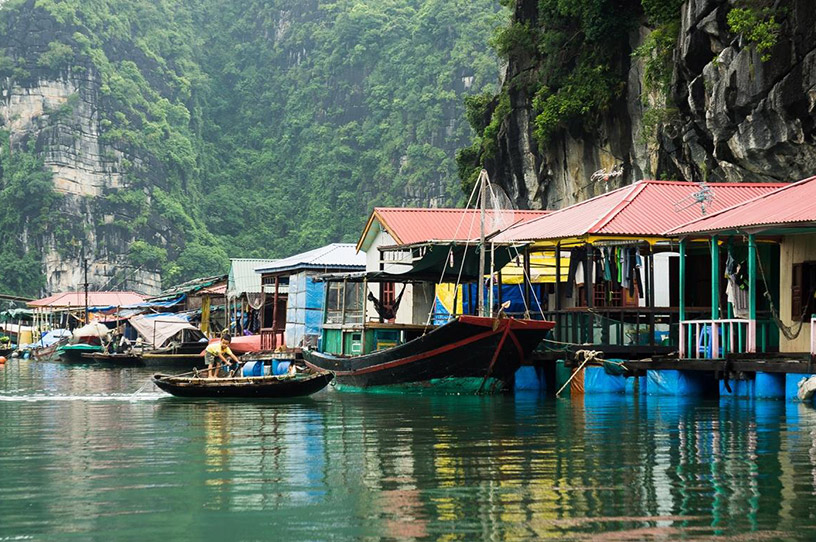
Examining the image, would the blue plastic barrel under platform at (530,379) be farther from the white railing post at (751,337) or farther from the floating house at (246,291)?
the floating house at (246,291)

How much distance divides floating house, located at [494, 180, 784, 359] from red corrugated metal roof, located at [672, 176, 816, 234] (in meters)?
1.34

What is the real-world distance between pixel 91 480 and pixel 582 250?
55.2 feet

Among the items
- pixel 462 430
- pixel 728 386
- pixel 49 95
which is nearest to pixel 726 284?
pixel 728 386

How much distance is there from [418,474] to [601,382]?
12008mm

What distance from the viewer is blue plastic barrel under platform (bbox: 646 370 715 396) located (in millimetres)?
21106

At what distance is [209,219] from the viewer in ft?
413

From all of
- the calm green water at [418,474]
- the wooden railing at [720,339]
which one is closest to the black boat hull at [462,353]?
the wooden railing at [720,339]

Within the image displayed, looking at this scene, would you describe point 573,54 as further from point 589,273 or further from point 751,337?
point 751,337

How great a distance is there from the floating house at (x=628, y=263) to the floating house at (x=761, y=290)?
977 millimetres

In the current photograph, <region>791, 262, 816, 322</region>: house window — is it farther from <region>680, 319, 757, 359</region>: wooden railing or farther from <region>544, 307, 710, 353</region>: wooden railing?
<region>544, 307, 710, 353</region>: wooden railing

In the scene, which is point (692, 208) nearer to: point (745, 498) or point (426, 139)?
point (745, 498)

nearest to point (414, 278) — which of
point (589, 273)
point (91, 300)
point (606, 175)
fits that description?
point (589, 273)

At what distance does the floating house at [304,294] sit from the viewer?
3738 cm

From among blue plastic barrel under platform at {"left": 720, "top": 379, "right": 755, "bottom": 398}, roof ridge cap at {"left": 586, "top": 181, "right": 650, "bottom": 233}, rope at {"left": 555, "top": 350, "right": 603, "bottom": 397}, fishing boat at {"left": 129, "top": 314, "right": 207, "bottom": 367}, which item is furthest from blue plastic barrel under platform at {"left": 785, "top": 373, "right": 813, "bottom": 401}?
fishing boat at {"left": 129, "top": 314, "right": 207, "bottom": 367}
